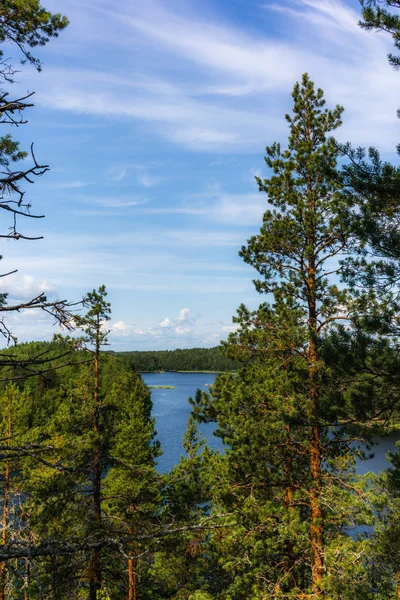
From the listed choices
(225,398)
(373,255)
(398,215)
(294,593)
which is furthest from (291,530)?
(398,215)

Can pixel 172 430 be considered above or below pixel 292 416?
below

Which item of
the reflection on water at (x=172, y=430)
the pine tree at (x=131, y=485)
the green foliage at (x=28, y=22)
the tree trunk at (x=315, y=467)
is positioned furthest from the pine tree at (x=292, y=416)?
the reflection on water at (x=172, y=430)

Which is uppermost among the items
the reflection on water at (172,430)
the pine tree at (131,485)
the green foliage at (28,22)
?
the green foliage at (28,22)

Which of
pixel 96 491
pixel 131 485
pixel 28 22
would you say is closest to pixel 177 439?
pixel 131 485

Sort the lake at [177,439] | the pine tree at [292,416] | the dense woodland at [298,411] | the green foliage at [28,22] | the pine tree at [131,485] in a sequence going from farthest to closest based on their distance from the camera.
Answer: the lake at [177,439] → the pine tree at [131,485] → the pine tree at [292,416] → the dense woodland at [298,411] → the green foliage at [28,22]

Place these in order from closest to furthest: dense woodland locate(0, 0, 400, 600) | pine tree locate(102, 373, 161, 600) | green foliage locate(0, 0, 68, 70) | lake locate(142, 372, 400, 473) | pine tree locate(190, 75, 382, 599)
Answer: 1. green foliage locate(0, 0, 68, 70)
2. dense woodland locate(0, 0, 400, 600)
3. pine tree locate(190, 75, 382, 599)
4. pine tree locate(102, 373, 161, 600)
5. lake locate(142, 372, 400, 473)

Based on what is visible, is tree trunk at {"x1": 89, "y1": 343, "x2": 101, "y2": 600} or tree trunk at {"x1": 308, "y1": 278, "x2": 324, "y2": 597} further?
tree trunk at {"x1": 89, "y1": 343, "x2": 101, "y2": 600}

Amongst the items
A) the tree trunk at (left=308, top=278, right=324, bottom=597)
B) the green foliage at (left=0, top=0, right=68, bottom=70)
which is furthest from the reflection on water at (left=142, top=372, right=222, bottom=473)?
the green foliage at (left=0, top=0, right=68, bottom=70)

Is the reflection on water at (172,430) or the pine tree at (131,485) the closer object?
the pine tree at (131,485)

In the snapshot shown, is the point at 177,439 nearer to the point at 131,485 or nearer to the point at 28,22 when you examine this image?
the point at 131,485

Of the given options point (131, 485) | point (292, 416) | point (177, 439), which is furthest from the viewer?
Result: point (177, 439)

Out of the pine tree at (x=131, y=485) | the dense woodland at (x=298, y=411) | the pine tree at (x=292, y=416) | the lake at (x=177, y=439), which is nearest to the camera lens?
the dense woodland at (x=298, y=411)

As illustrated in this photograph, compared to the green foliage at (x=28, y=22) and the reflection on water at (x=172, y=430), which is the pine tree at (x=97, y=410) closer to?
the green foliage at (x=28, y=22)

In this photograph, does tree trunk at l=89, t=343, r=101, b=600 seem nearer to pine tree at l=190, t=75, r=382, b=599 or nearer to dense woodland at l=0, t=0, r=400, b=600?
dense woodland at l=0, t=0, r=400, b=600
